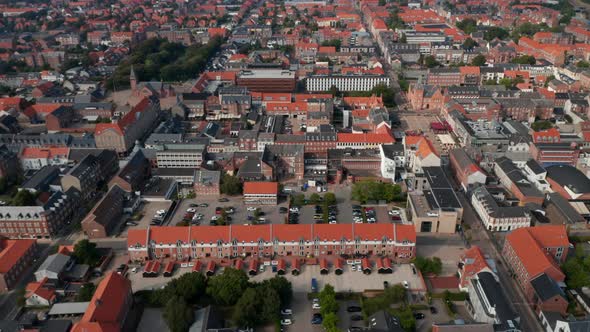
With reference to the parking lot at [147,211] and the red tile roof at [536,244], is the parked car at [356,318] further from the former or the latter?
the parking lot at [147,211]

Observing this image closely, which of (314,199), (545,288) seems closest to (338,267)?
(314,199)

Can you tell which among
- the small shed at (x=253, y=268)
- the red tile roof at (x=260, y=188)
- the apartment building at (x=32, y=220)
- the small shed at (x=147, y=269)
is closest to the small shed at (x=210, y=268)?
the small shed at (x=253, y=268)

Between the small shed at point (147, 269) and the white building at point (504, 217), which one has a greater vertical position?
the white building at point (504, 217)

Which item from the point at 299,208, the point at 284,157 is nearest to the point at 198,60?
the point at 284,157

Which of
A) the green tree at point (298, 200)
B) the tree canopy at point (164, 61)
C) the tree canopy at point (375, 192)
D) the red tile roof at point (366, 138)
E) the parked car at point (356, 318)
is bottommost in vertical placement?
the parked car at point (356, 318)

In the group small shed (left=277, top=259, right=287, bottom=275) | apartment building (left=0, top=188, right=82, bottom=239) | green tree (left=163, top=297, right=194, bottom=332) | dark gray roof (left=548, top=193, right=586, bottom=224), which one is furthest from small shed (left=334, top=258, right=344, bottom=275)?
apartment building (left=0, top=188, right=82, bottom=239)

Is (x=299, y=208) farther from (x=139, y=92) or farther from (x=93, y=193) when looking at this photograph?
(x=139, y=92)
